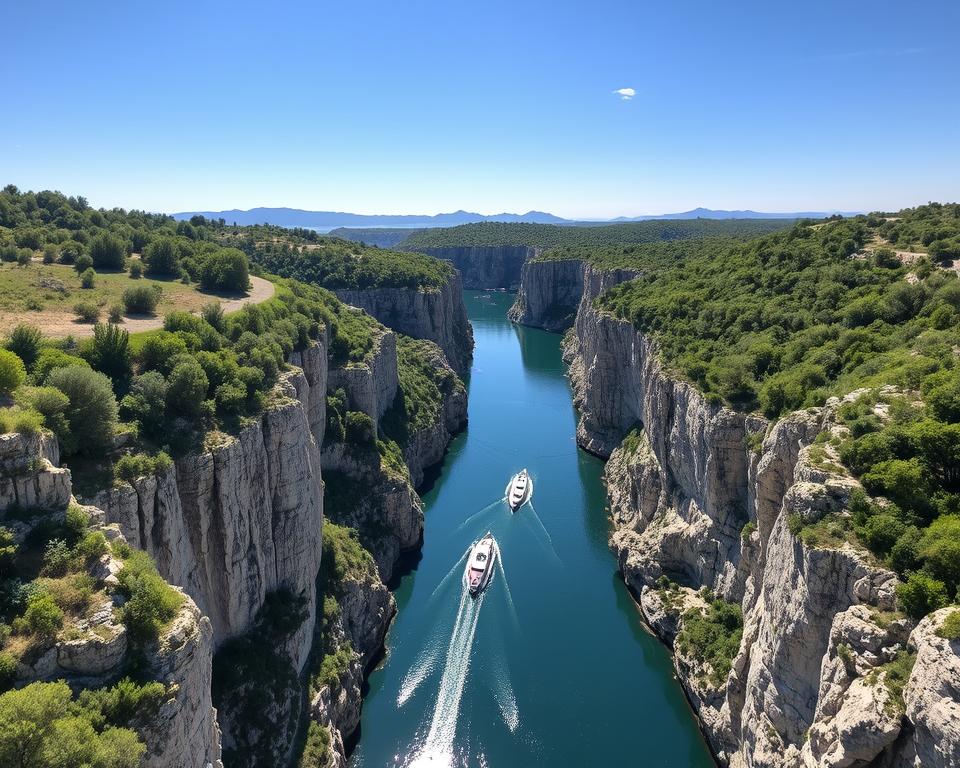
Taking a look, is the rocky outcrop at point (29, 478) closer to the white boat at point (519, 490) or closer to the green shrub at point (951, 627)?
the green shrub at point (951, 627)

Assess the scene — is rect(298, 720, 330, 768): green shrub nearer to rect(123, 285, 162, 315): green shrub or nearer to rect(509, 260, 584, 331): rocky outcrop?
rect(123, 285, 162, 315): green shrub

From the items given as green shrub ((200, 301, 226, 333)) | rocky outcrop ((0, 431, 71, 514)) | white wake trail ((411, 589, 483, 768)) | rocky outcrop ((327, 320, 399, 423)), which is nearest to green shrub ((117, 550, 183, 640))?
rocky outcrop ((0, 431, 71, 514))

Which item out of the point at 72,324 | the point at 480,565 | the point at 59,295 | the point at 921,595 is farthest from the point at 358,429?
the point at 921,595

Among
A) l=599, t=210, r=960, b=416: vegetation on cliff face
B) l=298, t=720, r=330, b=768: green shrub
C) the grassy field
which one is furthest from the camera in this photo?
the grassy field

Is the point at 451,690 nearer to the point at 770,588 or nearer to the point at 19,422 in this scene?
the point at 770,588

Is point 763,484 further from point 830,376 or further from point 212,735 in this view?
point 212,735

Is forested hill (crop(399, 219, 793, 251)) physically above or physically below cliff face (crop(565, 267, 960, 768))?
above
